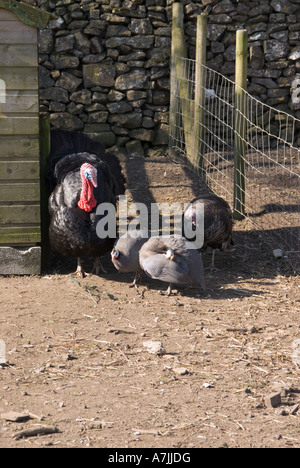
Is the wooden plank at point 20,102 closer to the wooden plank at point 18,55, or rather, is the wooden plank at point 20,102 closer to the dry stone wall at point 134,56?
the wooden plank at point 18,55

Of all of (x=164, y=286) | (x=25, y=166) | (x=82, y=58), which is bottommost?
(x=164, y=286)

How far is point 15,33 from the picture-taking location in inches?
243

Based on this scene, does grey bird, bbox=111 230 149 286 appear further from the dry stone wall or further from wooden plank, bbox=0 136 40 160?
the dry stone wall

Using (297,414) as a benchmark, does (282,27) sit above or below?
above

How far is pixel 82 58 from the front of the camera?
10867mm

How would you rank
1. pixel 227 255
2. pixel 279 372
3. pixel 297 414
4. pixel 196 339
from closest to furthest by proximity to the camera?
pixel 297 414 → pixel 279 372 → pixel 196 339 → pixel 227 255

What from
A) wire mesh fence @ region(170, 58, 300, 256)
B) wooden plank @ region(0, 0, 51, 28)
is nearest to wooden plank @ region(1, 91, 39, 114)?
wooden plank @ region(0, 0, 51, 28)

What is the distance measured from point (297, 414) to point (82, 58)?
8005 mm

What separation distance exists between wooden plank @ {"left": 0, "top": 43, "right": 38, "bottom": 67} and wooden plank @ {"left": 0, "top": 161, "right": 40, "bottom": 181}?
0.89 metres

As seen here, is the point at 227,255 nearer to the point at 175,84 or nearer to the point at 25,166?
the point at 25,166

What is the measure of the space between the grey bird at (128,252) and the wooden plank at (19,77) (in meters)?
1.61

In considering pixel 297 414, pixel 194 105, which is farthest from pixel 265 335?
pixel 194 105

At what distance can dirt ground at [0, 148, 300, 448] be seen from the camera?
12.7ft

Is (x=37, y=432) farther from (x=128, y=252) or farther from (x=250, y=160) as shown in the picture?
(x=250, y=160)
